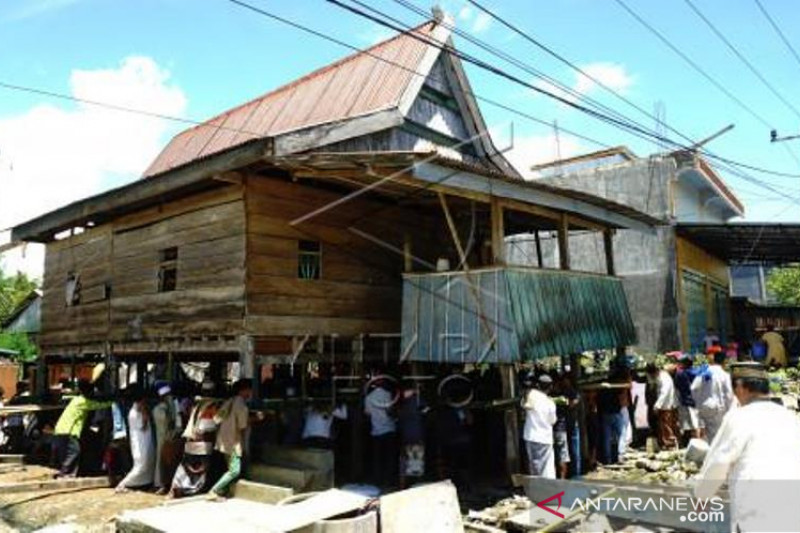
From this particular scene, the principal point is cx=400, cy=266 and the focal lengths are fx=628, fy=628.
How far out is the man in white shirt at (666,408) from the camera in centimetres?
1287

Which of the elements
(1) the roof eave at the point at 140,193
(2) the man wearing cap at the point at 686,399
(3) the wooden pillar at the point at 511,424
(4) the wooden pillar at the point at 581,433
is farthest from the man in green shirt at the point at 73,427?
(2) the man wearing cap at the point at 686,399

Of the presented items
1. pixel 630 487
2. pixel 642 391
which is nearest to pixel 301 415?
pixel 630 487

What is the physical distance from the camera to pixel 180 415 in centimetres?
1112

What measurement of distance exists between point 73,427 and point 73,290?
14.4 feet

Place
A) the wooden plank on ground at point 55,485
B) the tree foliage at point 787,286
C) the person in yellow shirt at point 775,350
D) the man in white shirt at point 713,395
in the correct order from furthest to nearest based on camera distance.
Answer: the tree foliage at point 787,286 → the person in yellow shirt at point 775,350 → the man in white shirt at point 713,395 → the wooden plank on ground at point 55,485

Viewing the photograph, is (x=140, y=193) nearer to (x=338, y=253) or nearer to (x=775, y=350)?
(x=338, y=253)

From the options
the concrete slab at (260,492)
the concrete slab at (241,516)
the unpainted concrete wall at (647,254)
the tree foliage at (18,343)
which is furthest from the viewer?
the tree foliage at (18,343)

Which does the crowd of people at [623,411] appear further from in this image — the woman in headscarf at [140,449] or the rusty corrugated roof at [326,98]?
the rusty corrugated roof at [326,98]

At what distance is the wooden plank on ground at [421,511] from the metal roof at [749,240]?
14.2 metres

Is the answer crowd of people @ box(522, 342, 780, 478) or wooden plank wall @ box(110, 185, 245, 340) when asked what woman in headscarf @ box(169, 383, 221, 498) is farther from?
crowd of people @ box(522, 342, 780, 478)

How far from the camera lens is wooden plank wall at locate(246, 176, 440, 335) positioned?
33.8 feet

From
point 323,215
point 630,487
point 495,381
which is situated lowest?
point 630,487

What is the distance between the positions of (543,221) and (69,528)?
1025cm

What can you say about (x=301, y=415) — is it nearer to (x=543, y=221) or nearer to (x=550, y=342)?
(x=550, y=342)
